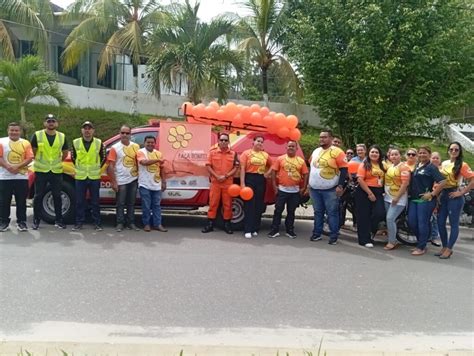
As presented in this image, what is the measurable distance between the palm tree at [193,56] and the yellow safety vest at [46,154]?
6.84 m

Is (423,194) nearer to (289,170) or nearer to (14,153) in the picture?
(289,170)

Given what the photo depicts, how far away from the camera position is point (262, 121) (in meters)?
8.72

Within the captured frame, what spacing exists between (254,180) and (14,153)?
3798 millimetres

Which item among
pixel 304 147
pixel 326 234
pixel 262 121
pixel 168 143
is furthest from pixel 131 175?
pixel 304 147

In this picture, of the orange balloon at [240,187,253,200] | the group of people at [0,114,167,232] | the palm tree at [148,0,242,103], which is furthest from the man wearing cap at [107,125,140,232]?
the palm tree at [148,0,242,103]

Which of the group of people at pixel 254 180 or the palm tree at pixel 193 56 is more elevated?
the palm tree at pixel 193 56

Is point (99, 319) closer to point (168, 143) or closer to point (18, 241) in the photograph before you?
point (18, 241)

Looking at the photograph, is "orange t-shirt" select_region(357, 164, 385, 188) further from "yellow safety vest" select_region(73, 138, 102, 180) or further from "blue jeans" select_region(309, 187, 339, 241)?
"yellow safety vest" select_region(73, 138, 102, 180)

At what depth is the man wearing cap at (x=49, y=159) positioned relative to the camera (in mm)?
7785

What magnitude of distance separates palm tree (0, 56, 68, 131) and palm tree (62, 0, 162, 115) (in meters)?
3.38

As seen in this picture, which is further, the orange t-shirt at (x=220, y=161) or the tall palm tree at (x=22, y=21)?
the tall palm tree at (x=22, y=21)

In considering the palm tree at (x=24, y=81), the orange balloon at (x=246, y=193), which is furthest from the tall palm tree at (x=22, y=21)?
the orange balloon at (x=246, y=193)

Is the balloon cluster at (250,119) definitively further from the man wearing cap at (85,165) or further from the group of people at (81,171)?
the man wearing cap at (85,165)

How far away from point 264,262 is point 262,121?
300 cm
